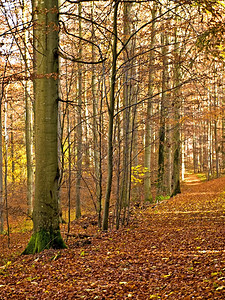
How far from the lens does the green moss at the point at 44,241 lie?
5833mm

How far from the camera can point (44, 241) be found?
586cm

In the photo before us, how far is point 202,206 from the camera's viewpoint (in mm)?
10172

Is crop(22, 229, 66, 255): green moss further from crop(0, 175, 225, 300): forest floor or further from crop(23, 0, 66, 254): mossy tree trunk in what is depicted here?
crop(0, 175, 225, 300): forest floor

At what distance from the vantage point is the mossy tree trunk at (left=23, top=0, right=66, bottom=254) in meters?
5.81

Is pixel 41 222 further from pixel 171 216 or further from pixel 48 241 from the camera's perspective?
pixel 171 216

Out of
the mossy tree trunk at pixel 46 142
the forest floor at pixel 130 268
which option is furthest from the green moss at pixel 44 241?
the forest floor at pixel 130 268

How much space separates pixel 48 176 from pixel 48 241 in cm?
129

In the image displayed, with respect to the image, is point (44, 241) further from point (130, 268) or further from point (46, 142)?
point (130, 268)

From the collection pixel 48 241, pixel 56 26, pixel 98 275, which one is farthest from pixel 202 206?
pixel 56 26

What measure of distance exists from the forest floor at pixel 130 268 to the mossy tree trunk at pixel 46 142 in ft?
1.43

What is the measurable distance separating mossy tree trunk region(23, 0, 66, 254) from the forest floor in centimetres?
44

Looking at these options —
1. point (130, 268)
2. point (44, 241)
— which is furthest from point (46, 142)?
point (130, 268)

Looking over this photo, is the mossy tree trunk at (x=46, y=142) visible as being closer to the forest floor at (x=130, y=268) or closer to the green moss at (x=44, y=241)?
the green moss at (x=44, y=241)

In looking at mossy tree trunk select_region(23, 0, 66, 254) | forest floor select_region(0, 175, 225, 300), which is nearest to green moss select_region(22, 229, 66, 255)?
mossy tree trunk select_region(23, 0, 66, 254)
